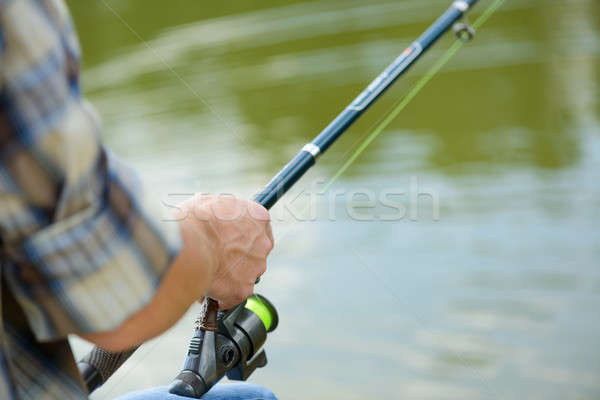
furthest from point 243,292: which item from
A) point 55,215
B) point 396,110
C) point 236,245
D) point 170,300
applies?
point 396,110

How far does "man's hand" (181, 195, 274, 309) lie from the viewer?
2.71ft

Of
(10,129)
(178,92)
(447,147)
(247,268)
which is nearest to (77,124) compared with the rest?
(10,129)

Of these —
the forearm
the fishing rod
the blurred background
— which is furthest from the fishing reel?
the blurred background

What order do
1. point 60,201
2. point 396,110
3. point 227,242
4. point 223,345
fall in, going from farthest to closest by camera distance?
point 396,110, point 223,345, point 227,242, point 60,201

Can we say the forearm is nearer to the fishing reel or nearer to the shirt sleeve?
the shirt sleeve

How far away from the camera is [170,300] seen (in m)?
0.57

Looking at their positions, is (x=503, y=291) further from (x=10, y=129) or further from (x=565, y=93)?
(x=10, y=129)

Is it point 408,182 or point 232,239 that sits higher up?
point 408,182

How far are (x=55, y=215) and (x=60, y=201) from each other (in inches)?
0.4

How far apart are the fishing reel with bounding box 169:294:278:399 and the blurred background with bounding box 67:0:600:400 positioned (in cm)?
45

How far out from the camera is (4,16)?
17.6 inches

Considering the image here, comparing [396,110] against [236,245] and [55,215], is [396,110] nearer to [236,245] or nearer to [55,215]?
[236,245]

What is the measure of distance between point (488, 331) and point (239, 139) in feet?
5.84

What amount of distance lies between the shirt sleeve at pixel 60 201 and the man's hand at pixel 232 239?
284 mm
